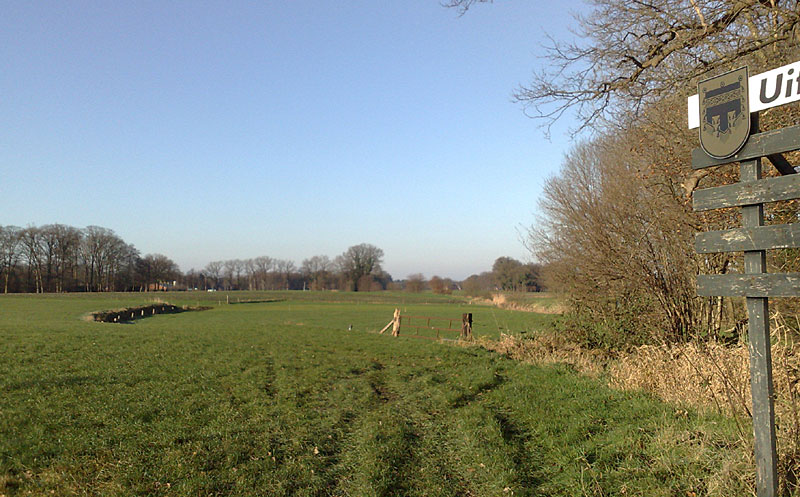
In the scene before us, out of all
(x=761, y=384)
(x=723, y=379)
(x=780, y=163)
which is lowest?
(x=723, y=379)

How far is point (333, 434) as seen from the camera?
20.9 ft

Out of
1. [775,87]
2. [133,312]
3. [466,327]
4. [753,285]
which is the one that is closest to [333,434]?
[753,285]

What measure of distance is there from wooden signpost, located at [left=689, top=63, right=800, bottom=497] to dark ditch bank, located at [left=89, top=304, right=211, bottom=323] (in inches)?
1576

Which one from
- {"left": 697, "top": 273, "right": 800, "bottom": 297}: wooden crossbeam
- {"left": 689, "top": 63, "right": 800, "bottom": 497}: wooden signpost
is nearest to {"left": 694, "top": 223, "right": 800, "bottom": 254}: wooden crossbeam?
{"left": 689, "top": 63, "right": 800, "bottom": 497}: wooden signpost

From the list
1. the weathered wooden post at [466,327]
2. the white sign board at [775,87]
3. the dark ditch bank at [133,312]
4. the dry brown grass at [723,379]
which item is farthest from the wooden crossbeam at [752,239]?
the dark ditch bank at [133,312]

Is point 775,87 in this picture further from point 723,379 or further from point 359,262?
point 359,262

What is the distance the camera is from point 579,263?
37.9ft

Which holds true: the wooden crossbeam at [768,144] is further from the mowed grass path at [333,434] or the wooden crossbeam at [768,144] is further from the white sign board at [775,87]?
the mowed grass path at [333,434]

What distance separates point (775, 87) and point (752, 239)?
3.65 ft

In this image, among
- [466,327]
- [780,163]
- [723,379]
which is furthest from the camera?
[466,327]

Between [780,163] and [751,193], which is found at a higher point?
[780,163]

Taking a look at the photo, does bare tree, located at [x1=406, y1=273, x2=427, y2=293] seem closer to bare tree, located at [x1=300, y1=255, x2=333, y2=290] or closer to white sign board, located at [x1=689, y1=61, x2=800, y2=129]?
bare tree, located at [x1=300, y1=255, x2=333, y2=290]

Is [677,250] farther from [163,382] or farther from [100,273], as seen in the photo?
[100,273]

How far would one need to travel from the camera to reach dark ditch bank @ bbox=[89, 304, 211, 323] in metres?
37.4
